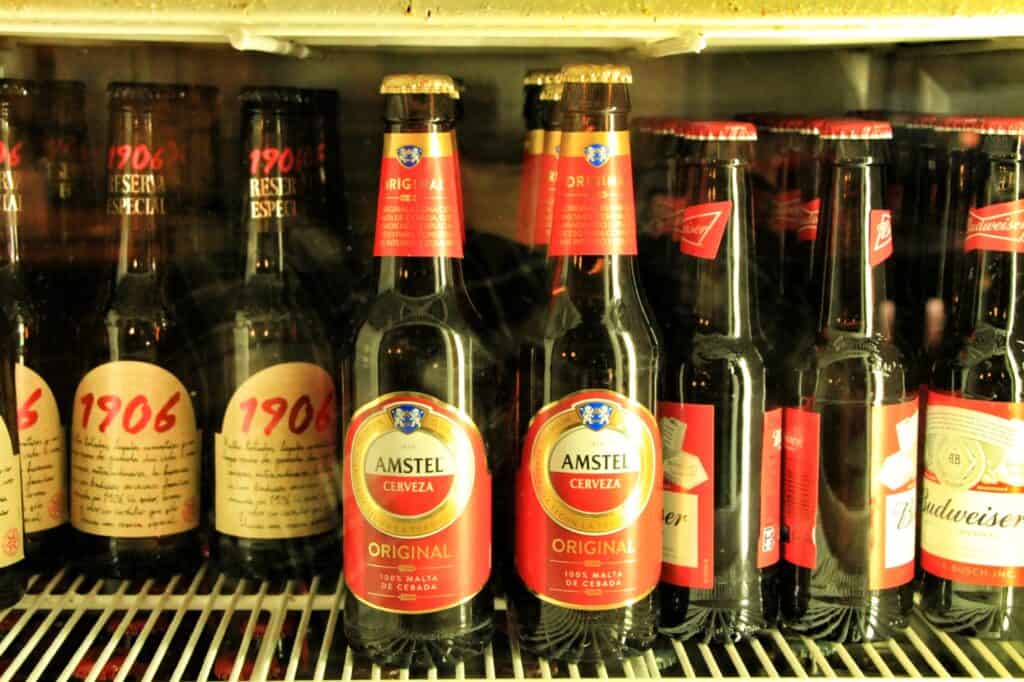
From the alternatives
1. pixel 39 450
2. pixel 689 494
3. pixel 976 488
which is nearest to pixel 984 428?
pixel 976 488

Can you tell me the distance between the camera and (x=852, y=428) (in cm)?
104

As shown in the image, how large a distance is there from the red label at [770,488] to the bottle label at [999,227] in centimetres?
25

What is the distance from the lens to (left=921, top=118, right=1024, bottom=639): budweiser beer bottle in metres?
1.04

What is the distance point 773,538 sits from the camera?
1.09 m

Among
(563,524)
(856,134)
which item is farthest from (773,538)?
(856,134)

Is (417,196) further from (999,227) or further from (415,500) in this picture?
(999,227)

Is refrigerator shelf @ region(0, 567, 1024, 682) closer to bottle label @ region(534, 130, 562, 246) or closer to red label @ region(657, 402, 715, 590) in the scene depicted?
red label @ region(657, 402, 715, 590)

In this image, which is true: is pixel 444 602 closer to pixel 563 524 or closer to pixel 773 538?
pixel 563 524

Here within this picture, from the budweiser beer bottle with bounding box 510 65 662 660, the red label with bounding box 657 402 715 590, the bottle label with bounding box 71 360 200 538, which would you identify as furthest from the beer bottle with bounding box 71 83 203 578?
the red label with bounding box 657 402 715 590

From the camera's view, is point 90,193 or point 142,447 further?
point 90,193

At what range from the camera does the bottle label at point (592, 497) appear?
99cm

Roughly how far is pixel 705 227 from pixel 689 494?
0.81ft

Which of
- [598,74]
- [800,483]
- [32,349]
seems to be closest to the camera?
[598,74]

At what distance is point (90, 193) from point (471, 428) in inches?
23.1
